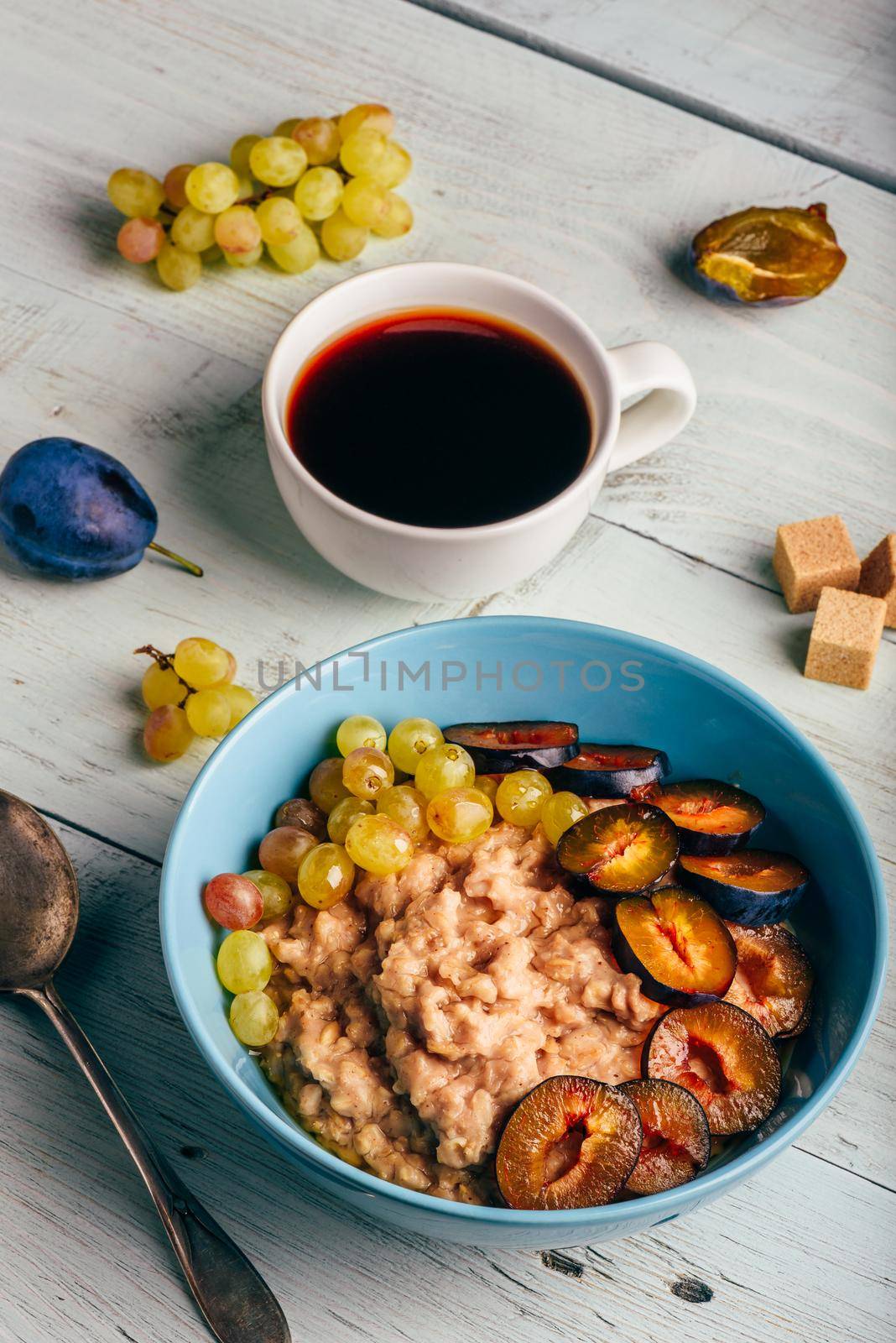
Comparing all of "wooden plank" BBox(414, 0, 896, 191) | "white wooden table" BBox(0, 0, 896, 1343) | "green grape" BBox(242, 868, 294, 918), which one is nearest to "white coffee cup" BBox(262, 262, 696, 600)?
"white wooden table" BBox(0, 0, 896, 1343)

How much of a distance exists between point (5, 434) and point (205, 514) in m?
0.25

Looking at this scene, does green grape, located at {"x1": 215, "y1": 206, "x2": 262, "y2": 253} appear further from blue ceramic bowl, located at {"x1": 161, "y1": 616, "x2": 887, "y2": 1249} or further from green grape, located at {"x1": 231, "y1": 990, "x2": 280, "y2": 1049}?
green grape, located at {"x1": 231, "y1": 990, "x2": 280, "y2": 1049}

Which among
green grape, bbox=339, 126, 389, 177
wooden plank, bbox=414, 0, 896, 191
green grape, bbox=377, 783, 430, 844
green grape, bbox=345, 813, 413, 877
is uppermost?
wooden plank, bbox=414, 0, 896, 191

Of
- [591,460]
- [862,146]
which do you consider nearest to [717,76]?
[862,146]

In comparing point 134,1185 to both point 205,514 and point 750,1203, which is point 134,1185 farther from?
point 205,514

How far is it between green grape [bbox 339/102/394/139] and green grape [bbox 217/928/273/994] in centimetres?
98

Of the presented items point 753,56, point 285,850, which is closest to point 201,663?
point 285,850

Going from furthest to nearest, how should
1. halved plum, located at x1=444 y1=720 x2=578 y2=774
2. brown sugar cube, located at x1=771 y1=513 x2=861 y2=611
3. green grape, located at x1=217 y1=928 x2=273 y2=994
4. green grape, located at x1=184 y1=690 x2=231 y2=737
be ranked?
1. brown sugar cube, located at x1=771 y1=513 x2=861 y2=611
2. green grape, located at x1=184 y1=690 x2=231 y2=737
3. halved plum, located at x1=444 y1=720 x2=578 y2=774
4. green grape, located at x1=217 y1=928 x2=273 y2=994

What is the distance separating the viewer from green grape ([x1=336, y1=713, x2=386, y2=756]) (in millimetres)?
1127

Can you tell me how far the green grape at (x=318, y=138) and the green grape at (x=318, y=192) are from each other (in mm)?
24

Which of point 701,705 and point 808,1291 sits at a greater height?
point 701,705

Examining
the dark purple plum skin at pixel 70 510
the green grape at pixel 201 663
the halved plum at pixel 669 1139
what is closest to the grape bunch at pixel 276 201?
the dark purple plum skin at pixel 70 510

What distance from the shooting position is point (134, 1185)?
1068mm

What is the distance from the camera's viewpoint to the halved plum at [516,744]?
1.12 metres
